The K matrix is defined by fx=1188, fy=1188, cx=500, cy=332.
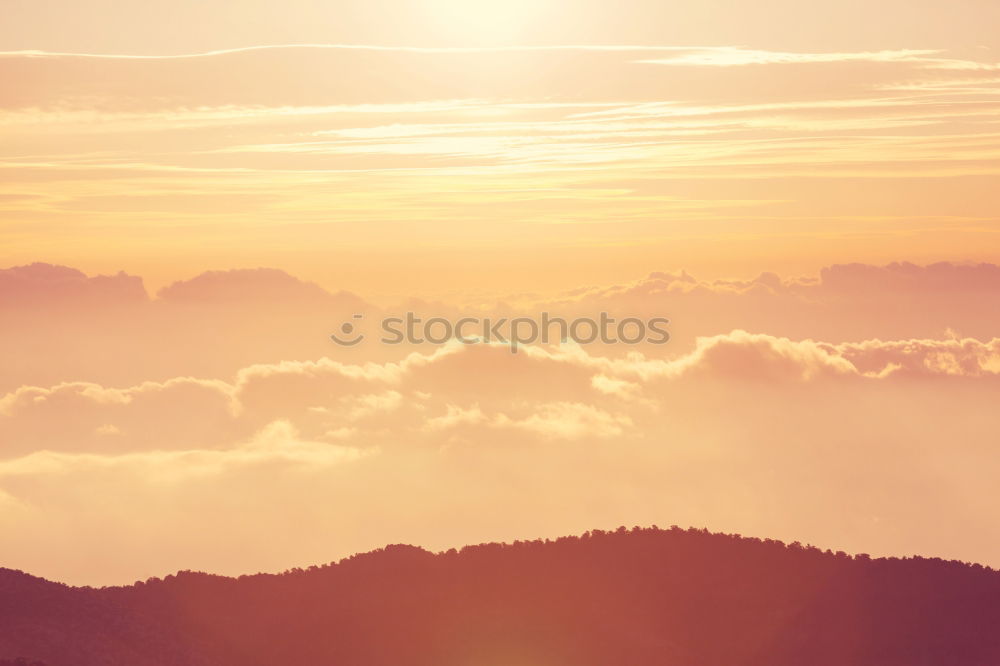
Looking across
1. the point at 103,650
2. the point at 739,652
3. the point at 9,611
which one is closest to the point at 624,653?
the point at 739,652

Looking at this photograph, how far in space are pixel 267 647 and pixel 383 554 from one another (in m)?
14.4

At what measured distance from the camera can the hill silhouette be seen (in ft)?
263

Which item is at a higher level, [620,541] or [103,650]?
[620,541]

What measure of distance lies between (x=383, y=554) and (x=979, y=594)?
45.3m

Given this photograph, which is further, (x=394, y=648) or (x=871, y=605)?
(x=871, y=605)

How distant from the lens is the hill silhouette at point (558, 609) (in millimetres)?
80250

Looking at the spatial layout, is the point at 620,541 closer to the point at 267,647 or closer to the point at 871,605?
the point at 871,605

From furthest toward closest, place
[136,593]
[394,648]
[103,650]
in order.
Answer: [136,593]
[394,648]
[103,650]

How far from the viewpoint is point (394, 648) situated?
81375 millimetres

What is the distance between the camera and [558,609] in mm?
87688

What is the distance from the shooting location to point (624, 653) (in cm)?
8256

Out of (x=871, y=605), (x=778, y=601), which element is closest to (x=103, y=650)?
(x=778, y=601)

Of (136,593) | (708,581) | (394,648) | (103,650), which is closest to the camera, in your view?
(103,650)

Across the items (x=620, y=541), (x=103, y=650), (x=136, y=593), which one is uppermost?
(x=620, y=541)
